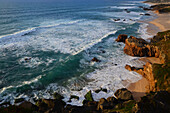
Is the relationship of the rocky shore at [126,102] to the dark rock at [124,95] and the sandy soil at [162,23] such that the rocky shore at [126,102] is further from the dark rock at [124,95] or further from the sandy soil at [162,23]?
the sandy soil at [162,23]

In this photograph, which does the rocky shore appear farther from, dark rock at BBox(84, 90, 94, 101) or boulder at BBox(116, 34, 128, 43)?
boulder at BBox(116, 34, 128, 43)

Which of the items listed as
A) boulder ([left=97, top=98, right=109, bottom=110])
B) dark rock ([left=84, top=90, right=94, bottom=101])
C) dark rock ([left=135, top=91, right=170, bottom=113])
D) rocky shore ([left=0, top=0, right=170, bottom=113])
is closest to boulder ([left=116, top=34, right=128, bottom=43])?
rocky shore ([left=0, top=0, right=170, bottom=113])

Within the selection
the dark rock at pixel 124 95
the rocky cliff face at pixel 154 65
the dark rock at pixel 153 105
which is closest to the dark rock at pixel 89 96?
the dark rock at pixel 124 95

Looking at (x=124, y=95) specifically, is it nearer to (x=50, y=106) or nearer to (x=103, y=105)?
(x=103, y=105)

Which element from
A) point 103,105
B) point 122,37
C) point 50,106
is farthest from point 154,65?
point 122,37

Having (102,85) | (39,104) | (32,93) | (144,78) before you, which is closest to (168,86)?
(144,78)

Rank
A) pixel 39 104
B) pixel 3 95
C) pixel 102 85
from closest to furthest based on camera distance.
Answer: pixel 39 104 → pixel 3 95 → pixel 102 85

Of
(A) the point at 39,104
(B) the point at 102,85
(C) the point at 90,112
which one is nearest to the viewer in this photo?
(C) the point at 90,112

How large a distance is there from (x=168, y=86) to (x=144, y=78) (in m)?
4.60

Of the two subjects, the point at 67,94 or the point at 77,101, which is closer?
the point at 77,101

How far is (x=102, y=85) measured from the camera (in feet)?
51.5

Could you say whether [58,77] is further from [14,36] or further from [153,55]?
[14,36]

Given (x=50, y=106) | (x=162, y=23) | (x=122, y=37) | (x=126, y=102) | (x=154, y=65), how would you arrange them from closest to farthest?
(x=126, y=102)
(x=50, y=106)
(x=154, y=65)
(x=122, y=37)
(x=162, y=23)

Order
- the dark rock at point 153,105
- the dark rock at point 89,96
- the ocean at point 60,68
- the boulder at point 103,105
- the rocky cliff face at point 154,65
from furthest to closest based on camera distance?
the ocean at point 60,68 → the dark rock at point 89,96 → the rocky cliff face at point 154,65 → the boulder at point 103,105 → the dark rock at point 153,105
